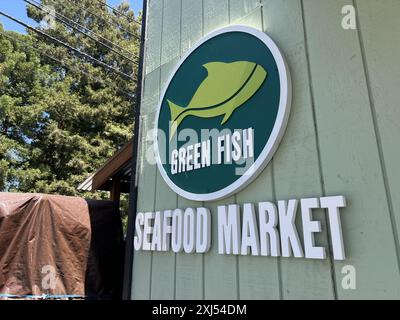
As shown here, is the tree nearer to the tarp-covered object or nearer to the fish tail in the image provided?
the tarp-covered object

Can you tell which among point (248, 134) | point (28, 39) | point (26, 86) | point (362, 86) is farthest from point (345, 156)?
point (28, 39)

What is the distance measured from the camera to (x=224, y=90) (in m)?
2.04

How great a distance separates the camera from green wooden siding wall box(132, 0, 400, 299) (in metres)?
1.22

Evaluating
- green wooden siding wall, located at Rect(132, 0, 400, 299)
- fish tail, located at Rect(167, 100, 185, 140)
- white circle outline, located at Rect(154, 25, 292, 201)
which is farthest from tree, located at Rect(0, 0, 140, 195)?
green wooden siding wall, located at Rect(132, 0, 400, 299)

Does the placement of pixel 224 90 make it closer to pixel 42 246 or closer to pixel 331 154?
pixel 331 154

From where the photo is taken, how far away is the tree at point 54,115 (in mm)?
11578

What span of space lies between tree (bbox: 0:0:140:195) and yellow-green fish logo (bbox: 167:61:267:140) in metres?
9.16

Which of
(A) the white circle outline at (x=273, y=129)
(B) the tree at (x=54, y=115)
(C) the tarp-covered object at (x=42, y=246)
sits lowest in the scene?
(C) the tarp-covered object at (x=42, y=246)

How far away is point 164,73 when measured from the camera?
9.16 feet

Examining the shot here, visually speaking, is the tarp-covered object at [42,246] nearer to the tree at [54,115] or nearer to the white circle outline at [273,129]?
the white circle outline at [273,129]

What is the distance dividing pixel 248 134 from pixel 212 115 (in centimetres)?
40

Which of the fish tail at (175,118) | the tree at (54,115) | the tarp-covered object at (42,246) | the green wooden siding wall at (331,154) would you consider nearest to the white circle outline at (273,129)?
the green wooden siding wall at (331,154)

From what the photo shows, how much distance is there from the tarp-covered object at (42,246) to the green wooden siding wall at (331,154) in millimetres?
2084

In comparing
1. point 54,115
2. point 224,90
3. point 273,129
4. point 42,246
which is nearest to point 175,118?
point 224,90
